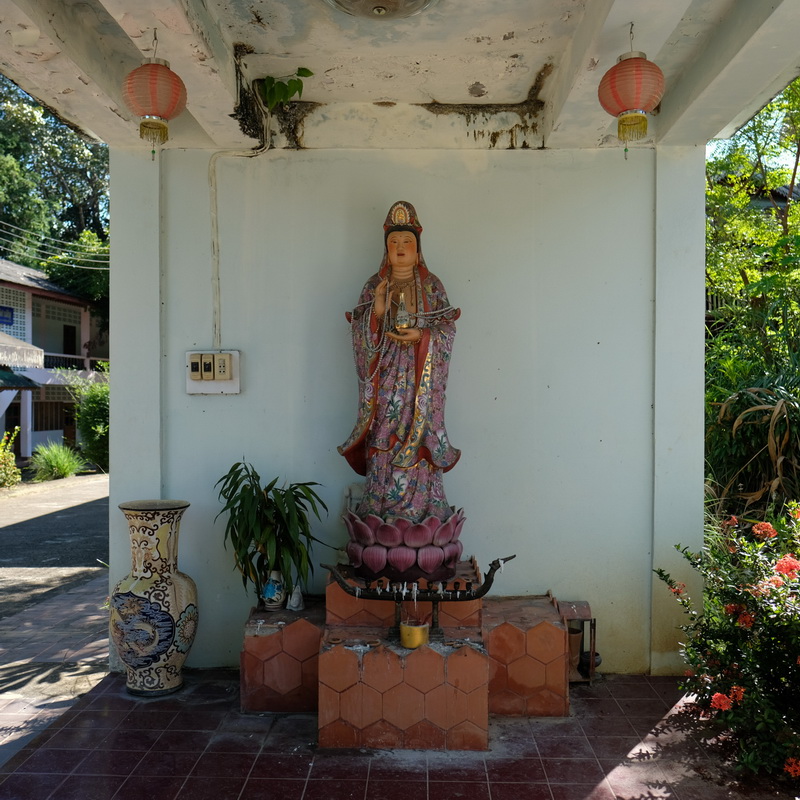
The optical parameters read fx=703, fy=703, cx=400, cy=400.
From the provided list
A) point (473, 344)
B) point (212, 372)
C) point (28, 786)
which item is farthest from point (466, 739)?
point (212, 372)

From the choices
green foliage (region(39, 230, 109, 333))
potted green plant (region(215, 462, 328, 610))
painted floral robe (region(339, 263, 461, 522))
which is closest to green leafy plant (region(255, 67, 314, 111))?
painted floral robe (region(339, 263, 461, 522))

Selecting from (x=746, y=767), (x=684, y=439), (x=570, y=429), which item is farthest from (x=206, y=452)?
(x=746, y=767)

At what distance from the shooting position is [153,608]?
378 cm

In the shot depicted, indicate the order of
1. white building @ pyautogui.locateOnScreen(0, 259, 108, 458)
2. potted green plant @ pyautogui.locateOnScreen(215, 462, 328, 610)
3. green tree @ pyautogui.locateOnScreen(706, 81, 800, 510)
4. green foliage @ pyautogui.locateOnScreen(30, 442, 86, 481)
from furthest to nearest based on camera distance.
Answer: white building @ pyautogui.locateOnScreen(0, 259, 108, 458)
green foliage @ pyautogui.locateOnScreen(30, 442, 86, 481)
green tree @ pyautogui.locateOnScreen(706, 81, 800, 510)
potted green plant @ pyautogui.locateOnScreen(215, 462, 328, 610)

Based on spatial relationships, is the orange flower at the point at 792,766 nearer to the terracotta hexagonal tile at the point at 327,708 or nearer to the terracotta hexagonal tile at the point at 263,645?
the terracotta hexagonal tile at the point at 327,708

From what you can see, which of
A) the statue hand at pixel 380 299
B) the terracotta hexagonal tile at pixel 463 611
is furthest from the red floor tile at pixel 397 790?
the statue hand at pixel 380 299

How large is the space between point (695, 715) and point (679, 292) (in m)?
2.38

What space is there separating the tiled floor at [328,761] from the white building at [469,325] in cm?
75

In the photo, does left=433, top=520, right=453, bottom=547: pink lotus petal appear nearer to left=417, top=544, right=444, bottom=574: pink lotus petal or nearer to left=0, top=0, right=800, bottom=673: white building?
left=417, top=544, right=444, bottom=574: pink lotus petal

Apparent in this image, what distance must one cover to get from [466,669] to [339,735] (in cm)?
68

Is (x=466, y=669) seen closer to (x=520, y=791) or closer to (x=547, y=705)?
(x=520, y=791)

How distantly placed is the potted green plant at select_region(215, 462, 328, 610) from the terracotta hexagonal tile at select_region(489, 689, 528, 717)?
4.03ft

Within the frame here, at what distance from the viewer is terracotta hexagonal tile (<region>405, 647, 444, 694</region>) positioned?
335 cm

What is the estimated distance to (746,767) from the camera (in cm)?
307
